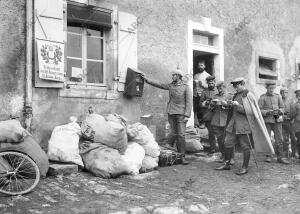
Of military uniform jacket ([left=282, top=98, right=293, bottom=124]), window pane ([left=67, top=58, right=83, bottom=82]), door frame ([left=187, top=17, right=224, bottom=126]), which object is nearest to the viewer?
window pane ([left=67, top=58, right=83, bottom=82])

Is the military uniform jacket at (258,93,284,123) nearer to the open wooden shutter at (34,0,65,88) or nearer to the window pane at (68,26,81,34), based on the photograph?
the window pane at (68,26,81,34)

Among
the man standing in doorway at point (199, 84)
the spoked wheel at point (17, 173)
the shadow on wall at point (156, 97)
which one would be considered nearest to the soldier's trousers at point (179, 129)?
the shadow on wall at point (156, 97)

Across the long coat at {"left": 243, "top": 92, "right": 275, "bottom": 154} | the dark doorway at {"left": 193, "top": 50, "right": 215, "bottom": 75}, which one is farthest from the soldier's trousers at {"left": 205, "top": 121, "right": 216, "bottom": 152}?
the dark doorway at {"left": 193, "top": 50, "right": 215, "bottom": 75}

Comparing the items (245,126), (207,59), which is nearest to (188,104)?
(245,126)

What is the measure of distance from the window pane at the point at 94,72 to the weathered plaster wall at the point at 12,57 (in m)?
1.35

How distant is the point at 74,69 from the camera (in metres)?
7.41

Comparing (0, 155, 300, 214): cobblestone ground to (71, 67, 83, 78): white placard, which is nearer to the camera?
(0, 155, 300, 214): cobblestone ground

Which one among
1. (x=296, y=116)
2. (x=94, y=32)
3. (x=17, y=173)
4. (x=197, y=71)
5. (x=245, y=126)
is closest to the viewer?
(x=17, y=173)

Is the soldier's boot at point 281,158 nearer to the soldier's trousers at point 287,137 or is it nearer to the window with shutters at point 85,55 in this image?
the soldier's trousers at point 287,137

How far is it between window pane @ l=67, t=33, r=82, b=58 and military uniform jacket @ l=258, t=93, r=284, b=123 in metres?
3.76

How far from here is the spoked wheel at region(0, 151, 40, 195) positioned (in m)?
5.07

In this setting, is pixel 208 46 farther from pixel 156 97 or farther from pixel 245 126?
pixel 245 126

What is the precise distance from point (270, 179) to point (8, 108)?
4373mm

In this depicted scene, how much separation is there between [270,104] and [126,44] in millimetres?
3118
